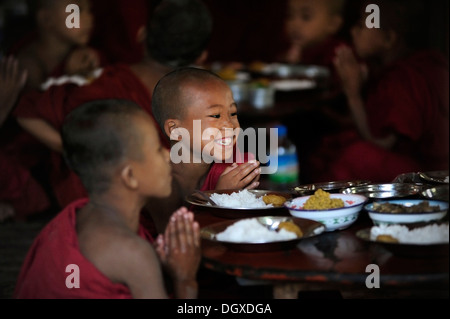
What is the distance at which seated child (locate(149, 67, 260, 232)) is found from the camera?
2518 mm

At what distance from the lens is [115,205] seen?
1864 millimetres

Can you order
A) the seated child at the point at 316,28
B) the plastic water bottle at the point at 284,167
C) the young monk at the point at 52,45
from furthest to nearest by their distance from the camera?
the seated child at the point at 316,28 → the plastic water bottle at the point at 284,167 → the young monk at the point at 52,45

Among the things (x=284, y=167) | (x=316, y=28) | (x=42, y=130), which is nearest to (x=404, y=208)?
(x=42, y=130)

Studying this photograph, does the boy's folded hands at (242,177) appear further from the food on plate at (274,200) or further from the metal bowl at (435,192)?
the metal bowl at (435,192)

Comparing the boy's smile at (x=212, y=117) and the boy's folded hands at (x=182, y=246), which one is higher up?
the boy's smile at (x=212, y=117)

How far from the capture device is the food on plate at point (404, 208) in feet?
6.29

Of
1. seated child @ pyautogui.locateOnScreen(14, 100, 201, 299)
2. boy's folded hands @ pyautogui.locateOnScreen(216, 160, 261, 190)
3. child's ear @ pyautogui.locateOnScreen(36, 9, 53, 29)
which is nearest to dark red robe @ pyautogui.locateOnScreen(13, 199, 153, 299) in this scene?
seated child @ pyautogui.locateOnScreen(14, 100, 201, 299)

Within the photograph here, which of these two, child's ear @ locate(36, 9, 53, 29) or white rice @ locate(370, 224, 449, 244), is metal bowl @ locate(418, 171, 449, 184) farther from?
child's ear @ locate(36, 9, 53, 29)

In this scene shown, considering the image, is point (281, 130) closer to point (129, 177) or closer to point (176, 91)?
point (176, 91)

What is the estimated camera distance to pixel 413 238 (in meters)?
1.77

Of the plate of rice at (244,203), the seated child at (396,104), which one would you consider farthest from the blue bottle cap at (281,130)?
the plate of rice at (244,203)

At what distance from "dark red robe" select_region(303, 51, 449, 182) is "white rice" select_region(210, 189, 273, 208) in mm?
1922

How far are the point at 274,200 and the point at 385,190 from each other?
1.38 ft

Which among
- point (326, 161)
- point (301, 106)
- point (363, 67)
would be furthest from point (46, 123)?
point (363, 67)
